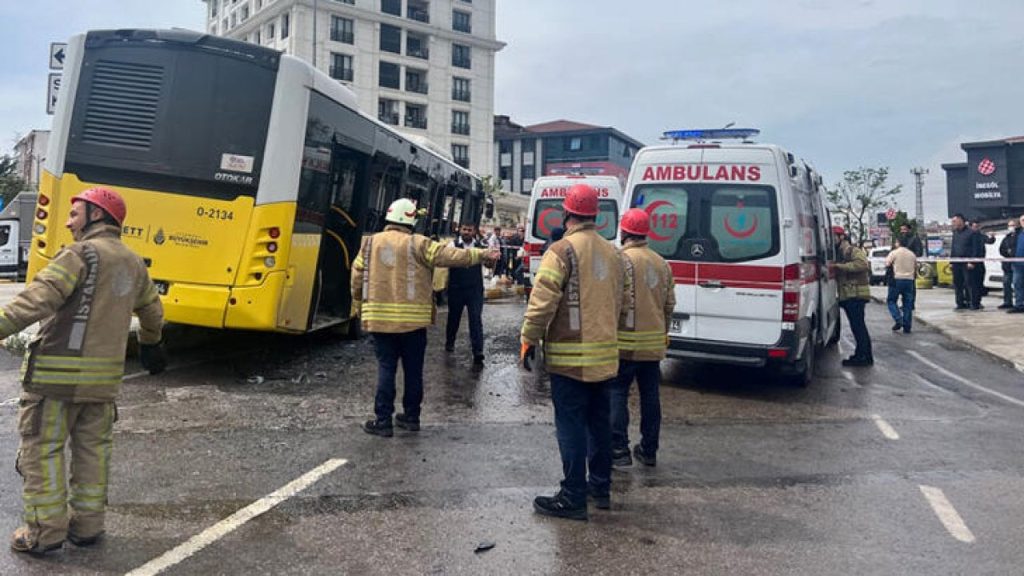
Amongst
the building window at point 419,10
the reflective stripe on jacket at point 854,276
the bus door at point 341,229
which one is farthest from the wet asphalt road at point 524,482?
the building window at point 419,10

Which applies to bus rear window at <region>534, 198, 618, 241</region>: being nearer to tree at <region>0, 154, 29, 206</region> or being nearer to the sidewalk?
the sidewalk

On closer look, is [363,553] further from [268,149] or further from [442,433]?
[268,149]

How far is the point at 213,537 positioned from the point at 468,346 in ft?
22.8

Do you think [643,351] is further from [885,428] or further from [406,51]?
[406,51]

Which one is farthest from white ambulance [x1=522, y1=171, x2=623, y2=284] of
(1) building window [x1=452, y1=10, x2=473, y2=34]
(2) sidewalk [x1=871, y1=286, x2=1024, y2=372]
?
(1) building window [x1=452, y1=10, x2=473, y2=34]

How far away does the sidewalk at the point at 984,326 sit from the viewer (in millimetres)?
11195

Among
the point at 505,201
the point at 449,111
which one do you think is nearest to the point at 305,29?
the point at 449,111

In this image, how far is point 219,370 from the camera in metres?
8.35

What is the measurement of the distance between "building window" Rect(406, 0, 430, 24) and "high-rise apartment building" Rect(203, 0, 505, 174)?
0.08m

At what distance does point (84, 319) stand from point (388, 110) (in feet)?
187

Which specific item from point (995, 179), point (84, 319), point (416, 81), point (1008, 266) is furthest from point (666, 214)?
point (416, 81)

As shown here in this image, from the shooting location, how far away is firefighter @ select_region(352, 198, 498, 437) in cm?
596

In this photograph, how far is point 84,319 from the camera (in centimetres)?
372

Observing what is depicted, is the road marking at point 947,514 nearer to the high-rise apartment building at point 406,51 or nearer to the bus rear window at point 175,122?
the bus rear window at point 175,122
